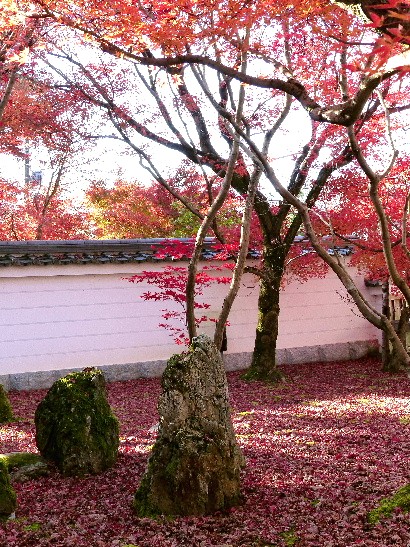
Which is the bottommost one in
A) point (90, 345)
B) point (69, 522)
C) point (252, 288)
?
point (69, 522)

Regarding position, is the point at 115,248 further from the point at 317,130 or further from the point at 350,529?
the point at 350,529

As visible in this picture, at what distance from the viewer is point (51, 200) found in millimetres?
22234

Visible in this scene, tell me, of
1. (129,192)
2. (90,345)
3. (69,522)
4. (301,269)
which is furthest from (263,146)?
(129,192)

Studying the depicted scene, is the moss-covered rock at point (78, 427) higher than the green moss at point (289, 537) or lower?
higher

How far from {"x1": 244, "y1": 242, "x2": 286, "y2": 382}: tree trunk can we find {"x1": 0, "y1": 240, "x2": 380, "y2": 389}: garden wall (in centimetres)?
194

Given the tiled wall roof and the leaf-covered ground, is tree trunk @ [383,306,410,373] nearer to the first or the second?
the leaf-covered ground

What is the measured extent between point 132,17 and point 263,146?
418 centimetres

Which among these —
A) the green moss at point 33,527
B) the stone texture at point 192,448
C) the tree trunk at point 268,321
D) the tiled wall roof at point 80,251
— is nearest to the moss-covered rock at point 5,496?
the green moss at point 33,527

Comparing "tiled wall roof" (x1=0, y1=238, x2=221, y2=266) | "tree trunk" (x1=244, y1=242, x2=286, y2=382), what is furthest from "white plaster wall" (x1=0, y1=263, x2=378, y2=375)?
"tree trunk" (x1=244, y1=242, x2=286, y2=382)

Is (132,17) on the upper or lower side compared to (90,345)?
upper

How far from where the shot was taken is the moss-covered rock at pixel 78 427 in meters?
7.29

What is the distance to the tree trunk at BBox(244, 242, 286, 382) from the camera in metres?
14.3

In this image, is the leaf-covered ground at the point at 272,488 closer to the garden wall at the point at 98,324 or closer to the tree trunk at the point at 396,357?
the garden wall at the point at 98,324

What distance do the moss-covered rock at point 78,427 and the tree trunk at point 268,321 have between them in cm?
694
